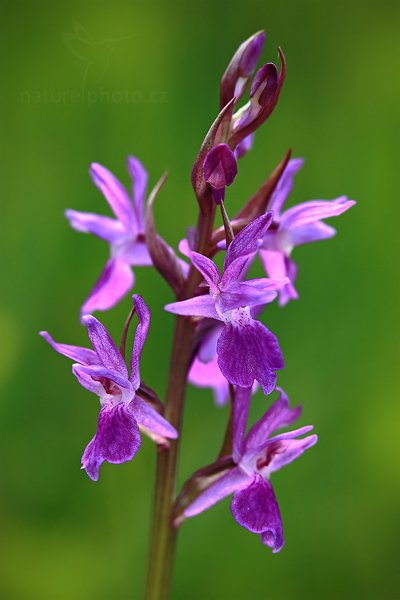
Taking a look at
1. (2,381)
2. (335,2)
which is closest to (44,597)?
(2,381)

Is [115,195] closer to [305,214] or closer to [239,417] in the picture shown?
[305,214]

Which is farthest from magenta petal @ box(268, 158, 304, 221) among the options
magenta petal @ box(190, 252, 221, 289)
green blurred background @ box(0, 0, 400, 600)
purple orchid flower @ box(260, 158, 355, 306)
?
green blurred background @ box(0, 0, 400, 600)

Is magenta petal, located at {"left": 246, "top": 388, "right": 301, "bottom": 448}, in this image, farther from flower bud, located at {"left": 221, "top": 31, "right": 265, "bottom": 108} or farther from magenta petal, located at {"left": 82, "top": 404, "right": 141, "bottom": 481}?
flower bud, located at {"left": 221, "top": 31, "right": 265, "bottom": 108}

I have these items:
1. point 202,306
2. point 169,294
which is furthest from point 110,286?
point 169,294

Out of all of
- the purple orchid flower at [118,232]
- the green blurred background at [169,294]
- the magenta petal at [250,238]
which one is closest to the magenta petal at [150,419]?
the magenta petal at [250,238]

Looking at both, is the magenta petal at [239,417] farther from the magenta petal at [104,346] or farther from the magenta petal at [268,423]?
the magenta petal at [104,346]
